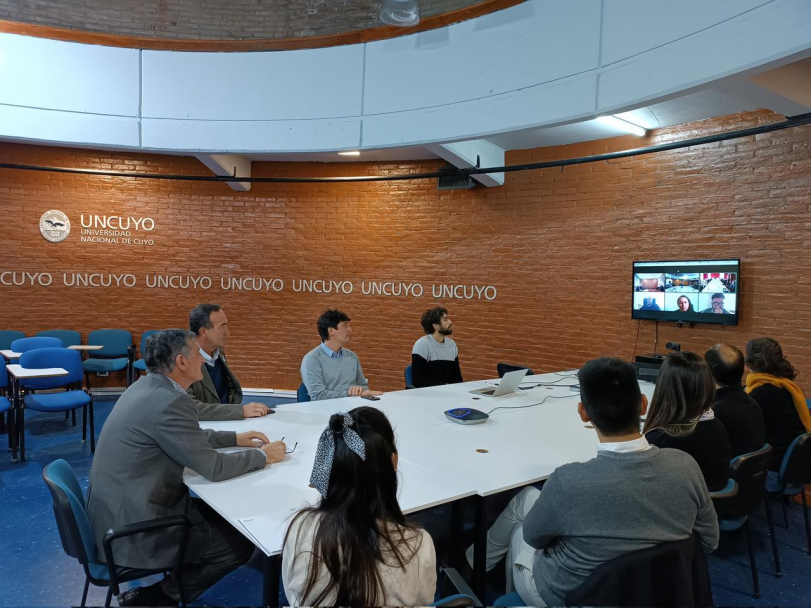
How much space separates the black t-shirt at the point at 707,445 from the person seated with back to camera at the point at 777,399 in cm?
111

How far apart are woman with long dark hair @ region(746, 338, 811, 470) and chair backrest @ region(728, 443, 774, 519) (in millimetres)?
821

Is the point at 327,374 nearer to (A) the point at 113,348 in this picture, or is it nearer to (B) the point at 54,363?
(B) the point at 54,363

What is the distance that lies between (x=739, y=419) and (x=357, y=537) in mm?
2505

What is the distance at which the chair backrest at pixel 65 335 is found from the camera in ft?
22.2

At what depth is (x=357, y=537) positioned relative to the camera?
123 cm

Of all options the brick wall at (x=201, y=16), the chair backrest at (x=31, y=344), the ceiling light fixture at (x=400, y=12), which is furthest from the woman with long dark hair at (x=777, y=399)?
the chair backrest at (x=31, y=344)

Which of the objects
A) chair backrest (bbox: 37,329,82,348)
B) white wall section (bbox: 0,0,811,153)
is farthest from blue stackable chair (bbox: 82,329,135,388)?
white wall section (bbox: 0,0,811,153)

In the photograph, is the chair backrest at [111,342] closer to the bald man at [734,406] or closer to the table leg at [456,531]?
the table leg at [456,531]

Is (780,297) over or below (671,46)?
below

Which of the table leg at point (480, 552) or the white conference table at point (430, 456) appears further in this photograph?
the table leg at point (480, 552)

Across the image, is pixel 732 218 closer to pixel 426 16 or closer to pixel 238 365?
pixel 426 16

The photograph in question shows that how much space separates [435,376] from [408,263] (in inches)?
103

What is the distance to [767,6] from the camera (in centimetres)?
322

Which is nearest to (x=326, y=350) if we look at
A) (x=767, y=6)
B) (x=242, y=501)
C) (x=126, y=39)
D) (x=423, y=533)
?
(x=242, y=501)
